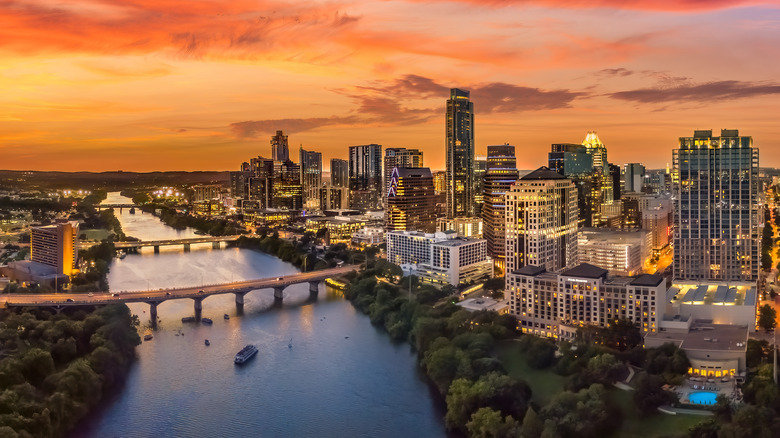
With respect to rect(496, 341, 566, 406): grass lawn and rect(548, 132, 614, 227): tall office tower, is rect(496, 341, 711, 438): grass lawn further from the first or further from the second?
rect(548, 132, 614, 227): tall office tower

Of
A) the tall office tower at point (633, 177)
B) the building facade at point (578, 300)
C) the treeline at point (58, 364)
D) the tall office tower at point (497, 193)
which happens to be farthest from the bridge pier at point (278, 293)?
the tall office tower at point (633, 177)

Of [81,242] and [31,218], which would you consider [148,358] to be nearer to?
A: [81,242]

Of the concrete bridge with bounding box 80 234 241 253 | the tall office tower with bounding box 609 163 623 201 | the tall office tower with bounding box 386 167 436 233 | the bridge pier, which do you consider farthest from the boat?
the tall office tower with bounding box 609 163 623 201

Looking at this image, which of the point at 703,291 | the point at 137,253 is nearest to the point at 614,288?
the point at 703,291

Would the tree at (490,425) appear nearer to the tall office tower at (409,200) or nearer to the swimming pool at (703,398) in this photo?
the swimming pool at (703,398)

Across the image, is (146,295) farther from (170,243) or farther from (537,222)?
(170,243)

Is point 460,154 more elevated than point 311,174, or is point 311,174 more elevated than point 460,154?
point 460,154

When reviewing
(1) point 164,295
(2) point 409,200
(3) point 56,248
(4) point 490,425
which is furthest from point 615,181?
(4) point 490,425
